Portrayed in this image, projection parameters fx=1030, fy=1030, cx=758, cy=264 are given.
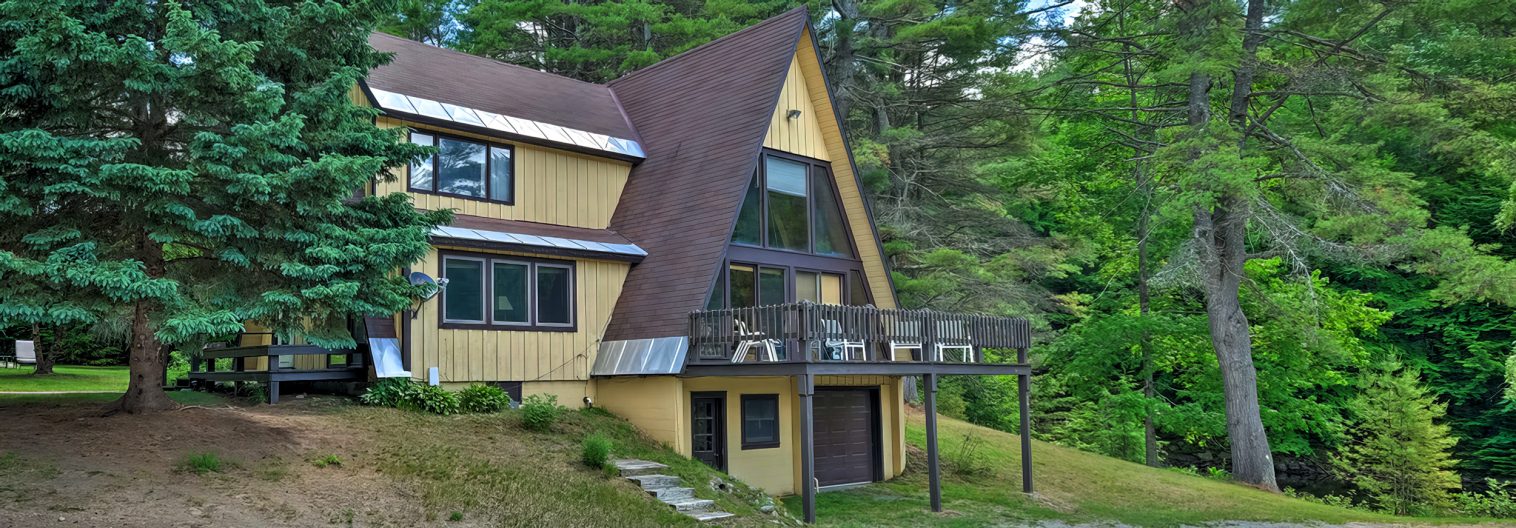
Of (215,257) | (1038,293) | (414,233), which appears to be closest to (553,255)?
(414,233)

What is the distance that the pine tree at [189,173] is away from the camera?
9695mm

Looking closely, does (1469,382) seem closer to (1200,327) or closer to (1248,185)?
(1200,327)

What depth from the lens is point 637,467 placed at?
13430 millimetres

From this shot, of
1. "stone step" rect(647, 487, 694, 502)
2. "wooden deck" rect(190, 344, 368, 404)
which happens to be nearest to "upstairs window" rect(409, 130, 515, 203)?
"wooden deck" rect(190, 344, 368, 404)

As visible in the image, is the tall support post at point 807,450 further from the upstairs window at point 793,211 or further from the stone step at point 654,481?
the upstairs window at point 793,211

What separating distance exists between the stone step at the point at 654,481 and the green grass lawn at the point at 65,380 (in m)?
11.0

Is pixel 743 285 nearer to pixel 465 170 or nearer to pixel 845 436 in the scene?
pixel 845 436

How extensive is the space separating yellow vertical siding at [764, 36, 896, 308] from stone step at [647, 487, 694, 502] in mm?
6727

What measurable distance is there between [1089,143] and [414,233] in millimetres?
20281

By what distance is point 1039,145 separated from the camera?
2483 cm

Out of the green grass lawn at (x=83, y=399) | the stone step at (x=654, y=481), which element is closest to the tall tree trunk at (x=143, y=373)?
the green grass lawn at (x=83, y=399)

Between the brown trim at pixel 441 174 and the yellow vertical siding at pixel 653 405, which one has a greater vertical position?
the brown trim at pixel 441 174

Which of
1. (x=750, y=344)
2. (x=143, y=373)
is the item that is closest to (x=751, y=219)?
(x=750, y=344)

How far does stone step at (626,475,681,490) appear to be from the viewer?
12859mm
